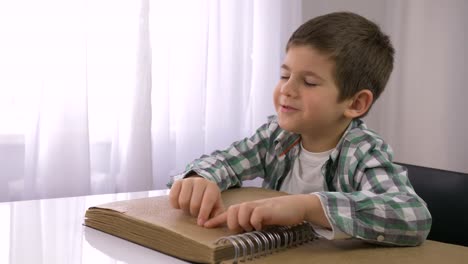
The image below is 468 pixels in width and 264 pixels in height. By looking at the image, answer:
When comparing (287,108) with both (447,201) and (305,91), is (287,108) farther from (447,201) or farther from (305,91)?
(447,201)

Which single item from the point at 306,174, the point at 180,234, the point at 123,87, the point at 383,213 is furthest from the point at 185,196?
the point at 123,87

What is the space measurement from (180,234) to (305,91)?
1.49 ft

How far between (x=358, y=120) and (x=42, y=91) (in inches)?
41.5

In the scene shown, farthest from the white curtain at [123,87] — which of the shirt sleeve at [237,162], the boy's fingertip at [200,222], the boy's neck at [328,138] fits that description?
the boy's fingertip at [200,222]

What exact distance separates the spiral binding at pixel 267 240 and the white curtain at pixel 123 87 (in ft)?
4.17

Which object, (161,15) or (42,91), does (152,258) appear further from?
(161,15)

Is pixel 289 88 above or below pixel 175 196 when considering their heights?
above

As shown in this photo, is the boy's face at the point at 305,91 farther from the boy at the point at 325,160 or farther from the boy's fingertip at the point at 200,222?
the boy's fingertip at the point at 200,222

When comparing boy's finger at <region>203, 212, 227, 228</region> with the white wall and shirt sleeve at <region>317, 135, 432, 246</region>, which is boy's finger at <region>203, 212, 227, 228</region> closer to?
shirt sleeve at <region>317, 135, 432, 246</region>

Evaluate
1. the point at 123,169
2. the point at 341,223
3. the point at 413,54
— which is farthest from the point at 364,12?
the point at 341,223

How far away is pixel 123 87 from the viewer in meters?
2.10

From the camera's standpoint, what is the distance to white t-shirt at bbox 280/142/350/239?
4.04 feet

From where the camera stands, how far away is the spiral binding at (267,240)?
2.47ft

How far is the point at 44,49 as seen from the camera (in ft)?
6.38
